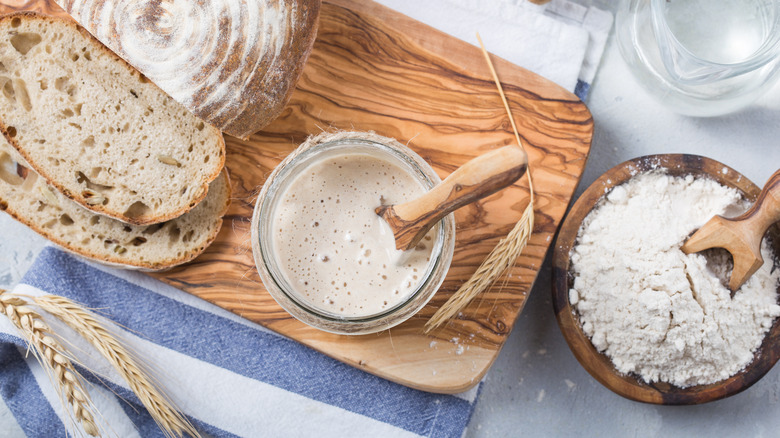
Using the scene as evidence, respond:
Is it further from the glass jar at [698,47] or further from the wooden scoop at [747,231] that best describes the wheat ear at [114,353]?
the glass jar at [698,47]

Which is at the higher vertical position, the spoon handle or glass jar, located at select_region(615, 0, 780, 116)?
glass jar, located at select_region(615, 0, 780, 116)

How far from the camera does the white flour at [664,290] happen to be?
4.11 ft

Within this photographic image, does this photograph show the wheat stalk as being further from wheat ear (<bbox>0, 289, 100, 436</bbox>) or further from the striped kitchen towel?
wheat ear (<bbox>0, 289, 100, 436</bbox>)

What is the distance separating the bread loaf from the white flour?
31.8 inches

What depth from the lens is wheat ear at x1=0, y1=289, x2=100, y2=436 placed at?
4.26 ft

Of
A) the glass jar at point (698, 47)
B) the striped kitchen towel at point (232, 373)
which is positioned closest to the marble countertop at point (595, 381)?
the glass jar at point (698, 47)

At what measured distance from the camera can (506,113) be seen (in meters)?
1.33

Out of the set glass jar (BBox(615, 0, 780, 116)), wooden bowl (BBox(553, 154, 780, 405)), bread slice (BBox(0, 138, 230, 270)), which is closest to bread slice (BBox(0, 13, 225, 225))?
bread slice (BBox(0, 138, 230, 270))

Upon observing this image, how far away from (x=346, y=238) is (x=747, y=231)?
875 mm

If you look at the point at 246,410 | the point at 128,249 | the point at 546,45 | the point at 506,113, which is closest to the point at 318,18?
the point at 506,113

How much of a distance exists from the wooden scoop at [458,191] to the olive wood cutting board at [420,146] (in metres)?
0.29

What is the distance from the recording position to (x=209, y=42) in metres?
1.19

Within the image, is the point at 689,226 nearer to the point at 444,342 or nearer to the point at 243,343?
the point at 444,342

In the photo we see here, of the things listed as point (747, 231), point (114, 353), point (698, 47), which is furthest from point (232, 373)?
point (698, 47)
